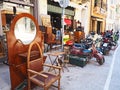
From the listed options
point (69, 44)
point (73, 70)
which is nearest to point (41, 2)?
point (69, 44)

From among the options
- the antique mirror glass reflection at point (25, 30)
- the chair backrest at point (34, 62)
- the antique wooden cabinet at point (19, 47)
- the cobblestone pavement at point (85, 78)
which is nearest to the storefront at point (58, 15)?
the cobblestone pavement at point (85, 78)

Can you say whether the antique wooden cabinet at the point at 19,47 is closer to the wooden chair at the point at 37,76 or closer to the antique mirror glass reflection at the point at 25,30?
the antique mirror glass reflection at the point at 25,30

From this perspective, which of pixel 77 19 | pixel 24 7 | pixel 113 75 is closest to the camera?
pixel 113 75

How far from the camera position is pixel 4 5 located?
6.95 meters

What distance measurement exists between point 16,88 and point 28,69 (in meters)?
0.57

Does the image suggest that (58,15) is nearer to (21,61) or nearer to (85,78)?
(85,78)

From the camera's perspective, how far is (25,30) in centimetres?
384

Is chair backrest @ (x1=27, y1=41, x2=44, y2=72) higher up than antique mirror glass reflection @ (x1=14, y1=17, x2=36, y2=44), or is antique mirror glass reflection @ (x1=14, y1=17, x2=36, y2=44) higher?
antique mirror glass reflection @ (x1=14, y1=17, x2=36, y2=44)

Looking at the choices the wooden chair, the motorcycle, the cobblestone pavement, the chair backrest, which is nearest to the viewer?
the wooden chair

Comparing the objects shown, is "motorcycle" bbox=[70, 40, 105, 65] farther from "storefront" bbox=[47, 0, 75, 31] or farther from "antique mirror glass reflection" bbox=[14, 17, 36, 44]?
"storefront" bbox=[47, 0, 75, 31]

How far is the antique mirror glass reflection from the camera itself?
3570 millimetres

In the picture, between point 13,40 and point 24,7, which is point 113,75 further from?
point 24,7

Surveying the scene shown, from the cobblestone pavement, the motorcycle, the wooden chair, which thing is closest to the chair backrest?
the wooden chair

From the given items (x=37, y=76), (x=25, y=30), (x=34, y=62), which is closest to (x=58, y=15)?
(x=25, y=30)
